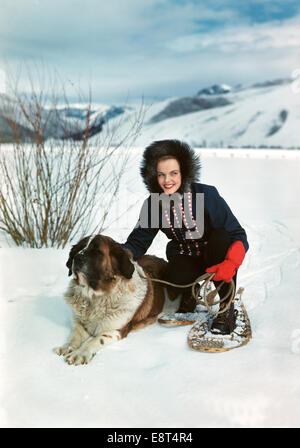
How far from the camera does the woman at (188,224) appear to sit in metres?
2.64

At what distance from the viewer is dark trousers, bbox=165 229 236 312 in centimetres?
264

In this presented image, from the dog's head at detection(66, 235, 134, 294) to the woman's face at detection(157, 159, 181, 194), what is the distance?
1.67ft

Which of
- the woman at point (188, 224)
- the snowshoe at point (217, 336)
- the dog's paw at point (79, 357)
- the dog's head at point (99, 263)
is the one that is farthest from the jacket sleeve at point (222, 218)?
the dog's paw at point (79, 357)

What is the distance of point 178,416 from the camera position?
1.84m

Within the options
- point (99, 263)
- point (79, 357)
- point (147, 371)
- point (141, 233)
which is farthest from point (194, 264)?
point (79, 357)

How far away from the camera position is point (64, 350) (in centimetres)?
240

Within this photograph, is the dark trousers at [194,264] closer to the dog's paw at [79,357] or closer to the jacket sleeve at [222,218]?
the jacket sleeve at [222,218]

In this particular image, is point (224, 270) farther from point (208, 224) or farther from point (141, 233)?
point (141, 233)

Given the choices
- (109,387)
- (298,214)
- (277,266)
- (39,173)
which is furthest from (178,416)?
(298,214)

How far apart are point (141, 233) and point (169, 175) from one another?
459 millimetres

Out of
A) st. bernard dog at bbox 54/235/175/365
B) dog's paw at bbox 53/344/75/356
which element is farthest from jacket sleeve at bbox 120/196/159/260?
dog's paw at bbox 53/344/75/356

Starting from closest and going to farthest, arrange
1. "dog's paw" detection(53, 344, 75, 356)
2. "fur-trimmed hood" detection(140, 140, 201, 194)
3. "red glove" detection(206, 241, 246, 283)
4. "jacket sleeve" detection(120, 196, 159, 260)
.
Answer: "dog's paw" detection(53, 344, 75, 356) < "red glove" detection(206, 241, 246, 283) < "fur-trimmed hood" detection(140, 140, 201, 194) < "jacket sleeve" detection(120, 196, 159, 260)

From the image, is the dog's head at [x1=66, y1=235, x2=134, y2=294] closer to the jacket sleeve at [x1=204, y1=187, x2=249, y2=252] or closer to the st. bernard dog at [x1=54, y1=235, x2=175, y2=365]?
the st. bernard dog at [x1=54, y1=235, x2=175, y2=365]
